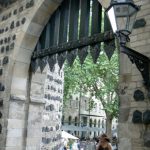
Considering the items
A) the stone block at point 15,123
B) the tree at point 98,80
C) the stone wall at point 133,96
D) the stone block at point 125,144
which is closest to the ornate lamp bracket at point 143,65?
the stone wall at point 133,96

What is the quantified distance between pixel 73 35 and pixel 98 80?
13.7m

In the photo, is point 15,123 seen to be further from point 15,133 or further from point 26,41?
point 26,41

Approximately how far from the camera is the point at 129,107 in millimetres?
3916

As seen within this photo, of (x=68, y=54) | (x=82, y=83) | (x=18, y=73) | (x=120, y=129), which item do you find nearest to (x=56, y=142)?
(x=18, y=73)

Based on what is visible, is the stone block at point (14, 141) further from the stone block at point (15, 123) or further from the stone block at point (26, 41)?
the stone block at point (26, 41)

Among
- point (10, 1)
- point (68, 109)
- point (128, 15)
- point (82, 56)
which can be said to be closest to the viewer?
point (128, 15)

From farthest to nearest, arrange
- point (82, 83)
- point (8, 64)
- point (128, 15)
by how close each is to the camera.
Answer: point (82, 83)
point (8, 64)
point (128, 15)

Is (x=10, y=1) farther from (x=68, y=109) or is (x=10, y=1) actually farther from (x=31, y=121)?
(x=68, y=109)

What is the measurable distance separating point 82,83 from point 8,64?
13.2 m

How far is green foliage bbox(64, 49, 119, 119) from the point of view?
1678cm

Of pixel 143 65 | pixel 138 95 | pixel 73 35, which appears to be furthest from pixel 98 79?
pixel 143 65

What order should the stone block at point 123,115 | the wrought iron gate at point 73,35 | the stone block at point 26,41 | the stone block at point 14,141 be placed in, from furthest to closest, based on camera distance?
1. the stone block at point 26,41
2. the stone block at point 14,141
3. the wrought iron gate at point 73,35
4. the stone block at point 123,115

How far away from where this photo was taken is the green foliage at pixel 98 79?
16781 millimetres

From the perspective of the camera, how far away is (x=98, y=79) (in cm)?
1906
